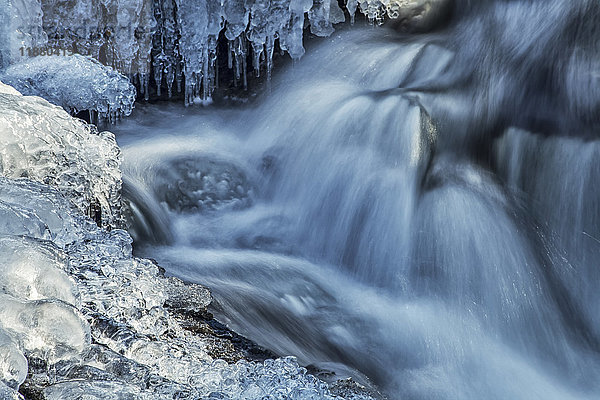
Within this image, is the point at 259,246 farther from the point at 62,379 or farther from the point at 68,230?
the point at 62,379

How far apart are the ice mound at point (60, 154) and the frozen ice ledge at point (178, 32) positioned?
2134 mm

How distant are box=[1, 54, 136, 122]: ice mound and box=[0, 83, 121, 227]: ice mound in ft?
5.84

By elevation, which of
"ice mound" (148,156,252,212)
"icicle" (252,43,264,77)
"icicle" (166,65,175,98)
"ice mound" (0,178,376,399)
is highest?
"ice mound" (0,178,376,399)

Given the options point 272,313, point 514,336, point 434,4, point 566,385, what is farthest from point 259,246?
point 434,4

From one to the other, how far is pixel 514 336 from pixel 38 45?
3.90 m

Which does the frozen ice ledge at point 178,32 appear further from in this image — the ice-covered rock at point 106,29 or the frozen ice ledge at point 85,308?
the frozen ice ledge at point 85,308

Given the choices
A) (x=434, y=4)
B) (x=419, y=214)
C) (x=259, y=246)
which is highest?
(x=434, y=4)

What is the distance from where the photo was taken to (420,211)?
4.45 metres

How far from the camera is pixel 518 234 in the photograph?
4164 mm

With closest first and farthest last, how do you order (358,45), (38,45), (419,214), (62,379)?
(62,379) < (419,214) < (38,45) < (358,45)

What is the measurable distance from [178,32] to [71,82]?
1535 mm

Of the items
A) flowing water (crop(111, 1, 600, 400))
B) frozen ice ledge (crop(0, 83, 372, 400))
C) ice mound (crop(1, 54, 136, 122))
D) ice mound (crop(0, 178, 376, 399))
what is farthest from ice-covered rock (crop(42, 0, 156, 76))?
ice mound (crop(0, 178, 376, 399))

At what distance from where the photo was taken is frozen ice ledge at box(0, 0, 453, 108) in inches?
213

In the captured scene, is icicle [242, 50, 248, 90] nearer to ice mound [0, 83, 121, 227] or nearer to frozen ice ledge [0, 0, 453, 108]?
frozen ice ledge [0, 0, 453, 108]
